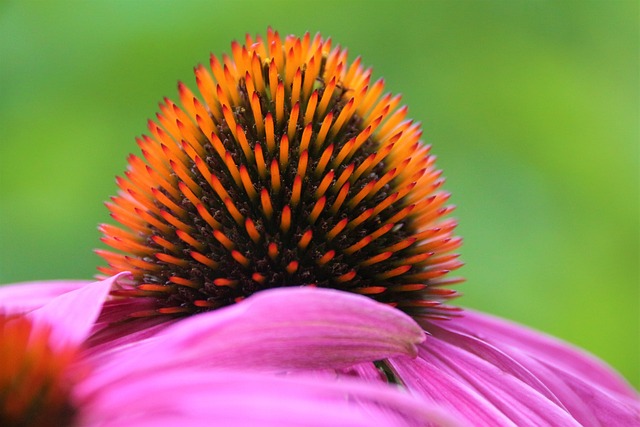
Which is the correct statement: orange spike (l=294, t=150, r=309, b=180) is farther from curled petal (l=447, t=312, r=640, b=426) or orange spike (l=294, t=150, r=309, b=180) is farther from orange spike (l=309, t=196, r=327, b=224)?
curled petal (l=447, t=312, r=640, b=426)

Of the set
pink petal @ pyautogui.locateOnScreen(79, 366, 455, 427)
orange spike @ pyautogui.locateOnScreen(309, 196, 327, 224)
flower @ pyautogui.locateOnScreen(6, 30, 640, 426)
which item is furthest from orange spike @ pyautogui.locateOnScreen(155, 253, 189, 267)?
pink petal @ pyautogui.locateOnScreen(79, 366, 455, 427)

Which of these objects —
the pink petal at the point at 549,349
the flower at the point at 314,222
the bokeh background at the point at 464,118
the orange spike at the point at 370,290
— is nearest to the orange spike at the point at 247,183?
the flower at the point at 314,222

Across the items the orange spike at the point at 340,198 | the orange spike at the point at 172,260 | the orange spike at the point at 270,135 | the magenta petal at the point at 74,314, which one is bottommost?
the magenta petal at the point at 74,314

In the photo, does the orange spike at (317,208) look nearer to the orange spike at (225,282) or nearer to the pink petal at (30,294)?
the orange spike at (225,282)

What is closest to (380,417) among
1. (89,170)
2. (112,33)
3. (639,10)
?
(89,170)

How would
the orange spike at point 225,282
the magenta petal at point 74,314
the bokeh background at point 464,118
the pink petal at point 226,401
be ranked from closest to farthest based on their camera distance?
the pink petal at point 226,401
the magenta petal at point 74,314
the orange spike at point 225,282
the bokeh background at point 464,118

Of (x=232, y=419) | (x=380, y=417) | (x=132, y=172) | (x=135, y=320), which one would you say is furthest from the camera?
(x=132, y=172)

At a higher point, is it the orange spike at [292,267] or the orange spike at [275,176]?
the orange spike at [275,176]

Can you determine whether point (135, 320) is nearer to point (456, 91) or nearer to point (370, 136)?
point (370, 136)
